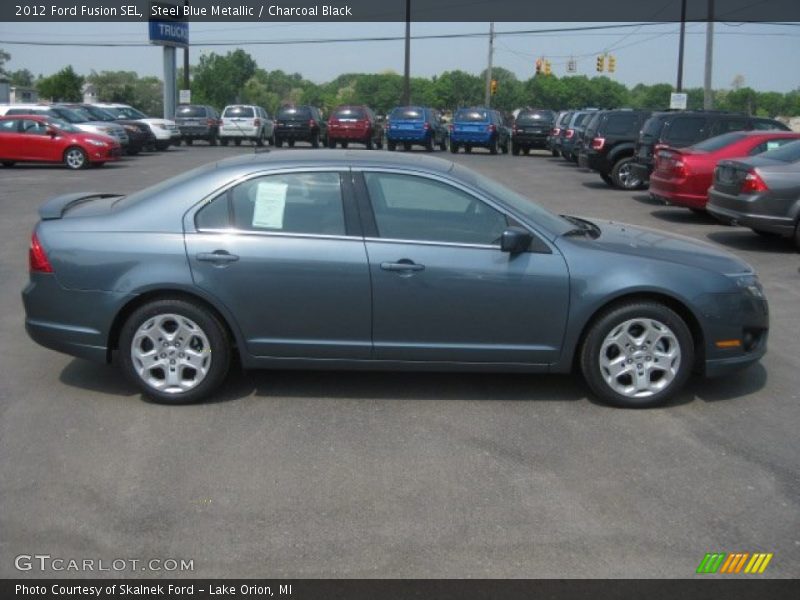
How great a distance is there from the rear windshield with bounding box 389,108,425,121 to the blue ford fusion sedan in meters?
28.6

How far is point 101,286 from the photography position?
549 cm

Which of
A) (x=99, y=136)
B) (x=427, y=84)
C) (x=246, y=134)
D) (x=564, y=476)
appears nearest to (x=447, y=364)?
(x=564, y=476)

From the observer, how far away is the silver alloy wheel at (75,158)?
24078 mm

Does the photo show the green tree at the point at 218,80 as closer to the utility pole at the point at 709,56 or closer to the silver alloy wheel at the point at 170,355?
the utility pole at the point at 709,56

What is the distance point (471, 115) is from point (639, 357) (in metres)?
30.1

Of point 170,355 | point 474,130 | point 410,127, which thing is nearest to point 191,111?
point 410,127

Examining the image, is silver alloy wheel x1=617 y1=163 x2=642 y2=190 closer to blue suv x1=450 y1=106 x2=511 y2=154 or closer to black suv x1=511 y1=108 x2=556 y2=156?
blue suv x1=450 y1=106 x2=511 y2=154

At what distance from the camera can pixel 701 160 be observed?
13781 millimetres

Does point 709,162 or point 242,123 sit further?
point 242,123

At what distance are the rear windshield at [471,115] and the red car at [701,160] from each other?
20671 mm

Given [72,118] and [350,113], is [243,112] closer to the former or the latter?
[350,113]

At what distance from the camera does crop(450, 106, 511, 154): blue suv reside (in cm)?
3425

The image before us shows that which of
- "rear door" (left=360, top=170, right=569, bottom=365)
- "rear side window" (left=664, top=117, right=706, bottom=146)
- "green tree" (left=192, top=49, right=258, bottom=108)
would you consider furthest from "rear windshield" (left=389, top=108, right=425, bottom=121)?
"green tree" (left=192, top=49, right=258, bottom=108)
